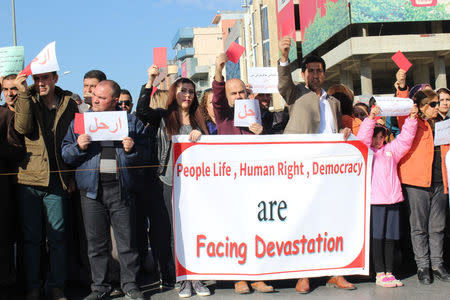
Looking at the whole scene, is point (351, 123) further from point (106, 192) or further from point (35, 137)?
point (35, 137)

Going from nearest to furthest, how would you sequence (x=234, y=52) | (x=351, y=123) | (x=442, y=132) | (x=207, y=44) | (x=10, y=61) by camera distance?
(x=10, y=61)
(x=234, y=52)
(x=442, y=132)
(x=351, y=123)
(x=207, y=44)

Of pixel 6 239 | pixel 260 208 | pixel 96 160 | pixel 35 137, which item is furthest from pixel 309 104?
pixel 6 239

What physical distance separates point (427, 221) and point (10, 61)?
4.05 meters

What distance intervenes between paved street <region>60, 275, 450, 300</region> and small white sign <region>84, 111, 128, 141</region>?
143 centimetres

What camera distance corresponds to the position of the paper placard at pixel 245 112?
439 centimetres

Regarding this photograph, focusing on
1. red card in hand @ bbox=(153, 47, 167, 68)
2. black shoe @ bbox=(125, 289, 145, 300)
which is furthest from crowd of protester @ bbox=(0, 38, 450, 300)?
red card in hand @ bbox=(153, 47, 167, 68)

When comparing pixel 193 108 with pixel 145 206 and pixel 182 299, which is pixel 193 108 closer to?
pixel 145 206

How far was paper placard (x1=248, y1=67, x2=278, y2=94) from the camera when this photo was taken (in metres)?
4.87

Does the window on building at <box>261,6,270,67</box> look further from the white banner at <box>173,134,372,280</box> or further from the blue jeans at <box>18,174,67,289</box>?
the blue jeans at <box>18,174,67,289</box>

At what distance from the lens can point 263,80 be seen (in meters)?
4.88

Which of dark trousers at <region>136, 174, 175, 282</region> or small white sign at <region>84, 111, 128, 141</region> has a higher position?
small white sign at <region>84, 111, 128, 141</region>

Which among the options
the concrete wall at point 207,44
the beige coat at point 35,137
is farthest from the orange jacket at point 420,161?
the concrete wall at point 207,44

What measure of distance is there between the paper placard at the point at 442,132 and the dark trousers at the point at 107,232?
116 inches

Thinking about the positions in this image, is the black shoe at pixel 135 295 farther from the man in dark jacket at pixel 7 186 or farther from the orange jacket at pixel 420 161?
the orange jacket at pixel 420 161
